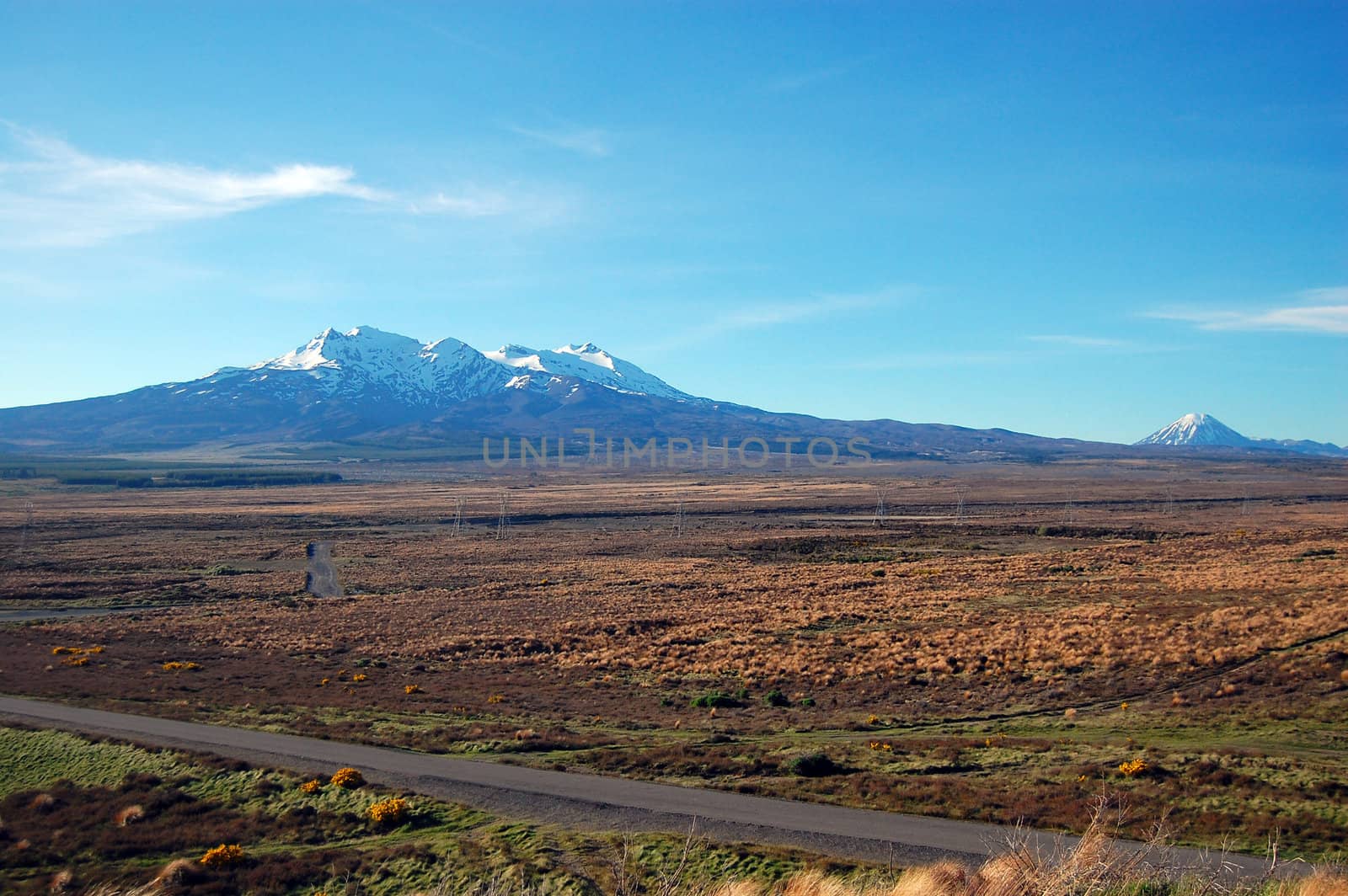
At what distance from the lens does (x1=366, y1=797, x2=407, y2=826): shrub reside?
49.2 feet

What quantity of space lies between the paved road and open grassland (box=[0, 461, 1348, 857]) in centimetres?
80

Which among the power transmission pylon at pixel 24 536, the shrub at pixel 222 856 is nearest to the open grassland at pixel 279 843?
the shrub at pixel 222 856

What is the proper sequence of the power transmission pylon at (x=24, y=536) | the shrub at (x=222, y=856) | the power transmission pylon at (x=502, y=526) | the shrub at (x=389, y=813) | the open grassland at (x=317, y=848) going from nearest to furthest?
the open grassland at (x=317, y=848), the shrub at (x=222, y=856), the shrub at (x=389, y=813), the power transmission pylon at (x=24, y=536), the power transmission pylon at (x=502, y=526)

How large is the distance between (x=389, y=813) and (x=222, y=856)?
255cm

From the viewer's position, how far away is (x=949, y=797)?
48.7 feet

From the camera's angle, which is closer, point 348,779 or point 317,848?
point 317,848

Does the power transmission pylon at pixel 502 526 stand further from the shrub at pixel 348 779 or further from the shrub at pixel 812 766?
the shrub at pixel 812 766

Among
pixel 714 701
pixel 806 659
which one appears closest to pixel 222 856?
pixel 714 701

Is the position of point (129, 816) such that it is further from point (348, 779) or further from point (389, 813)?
point (389, 813)

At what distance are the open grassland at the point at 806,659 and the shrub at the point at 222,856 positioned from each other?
634cm

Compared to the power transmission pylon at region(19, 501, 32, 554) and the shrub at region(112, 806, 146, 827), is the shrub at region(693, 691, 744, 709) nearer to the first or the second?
the shrub at region(112, 806, 146, 827)

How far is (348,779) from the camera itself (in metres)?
16.8

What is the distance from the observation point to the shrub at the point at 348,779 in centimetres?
1673

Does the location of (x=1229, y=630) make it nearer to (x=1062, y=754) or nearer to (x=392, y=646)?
(x=1062, y=754)
